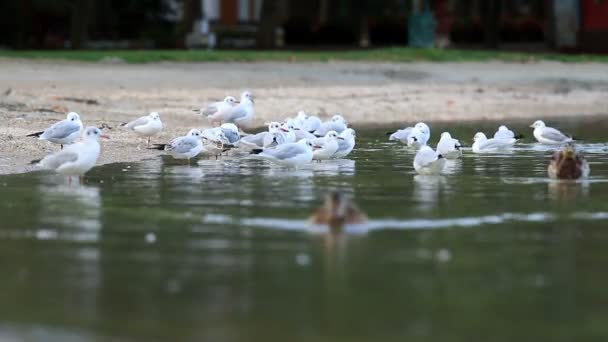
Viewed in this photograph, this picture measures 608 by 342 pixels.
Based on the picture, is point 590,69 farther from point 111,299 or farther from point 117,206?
point 111,299

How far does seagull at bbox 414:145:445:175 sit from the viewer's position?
14.7 metres

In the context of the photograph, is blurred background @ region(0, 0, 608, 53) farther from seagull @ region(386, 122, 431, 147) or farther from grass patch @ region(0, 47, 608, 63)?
seagull @ region(386, 122, 431, 147)

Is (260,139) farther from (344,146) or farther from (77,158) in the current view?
(77,158)

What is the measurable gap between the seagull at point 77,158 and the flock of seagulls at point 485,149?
11.4 ft

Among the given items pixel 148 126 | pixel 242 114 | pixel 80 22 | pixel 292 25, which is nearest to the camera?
pixel 148 126

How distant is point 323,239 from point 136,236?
4.60 feet

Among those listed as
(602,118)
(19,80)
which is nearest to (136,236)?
(19,80)

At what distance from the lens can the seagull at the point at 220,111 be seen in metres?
20.9

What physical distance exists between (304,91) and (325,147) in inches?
406

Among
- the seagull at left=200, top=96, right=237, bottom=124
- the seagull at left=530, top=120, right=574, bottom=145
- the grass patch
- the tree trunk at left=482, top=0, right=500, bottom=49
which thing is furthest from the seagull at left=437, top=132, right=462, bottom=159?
the tree trunk at left=482, top=0, right=500, bottom=49

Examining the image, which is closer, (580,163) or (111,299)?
(111,299)

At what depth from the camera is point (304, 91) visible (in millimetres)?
27062

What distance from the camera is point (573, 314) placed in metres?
7.73

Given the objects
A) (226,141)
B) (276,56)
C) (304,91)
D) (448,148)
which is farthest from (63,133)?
(276,56)
